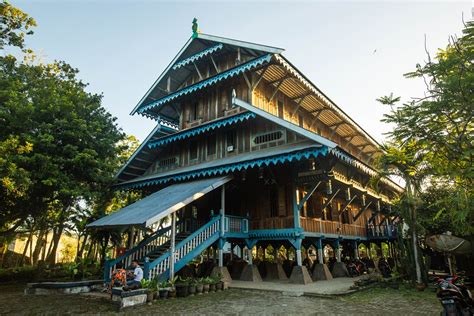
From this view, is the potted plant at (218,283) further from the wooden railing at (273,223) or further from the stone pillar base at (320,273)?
the stone pillar base at (320,273)

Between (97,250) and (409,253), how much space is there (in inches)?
1366

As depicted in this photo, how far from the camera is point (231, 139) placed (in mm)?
17734

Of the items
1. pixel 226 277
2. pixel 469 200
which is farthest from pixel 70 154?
pixel 469 200

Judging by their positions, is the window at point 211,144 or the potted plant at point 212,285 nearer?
the potted plant at point 212,285

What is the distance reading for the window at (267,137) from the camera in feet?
50.3

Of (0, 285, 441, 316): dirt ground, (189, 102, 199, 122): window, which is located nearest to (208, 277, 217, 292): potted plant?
(0, 285, 441, 316): dirt ground

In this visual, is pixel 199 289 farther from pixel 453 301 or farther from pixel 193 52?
pixel 193 52

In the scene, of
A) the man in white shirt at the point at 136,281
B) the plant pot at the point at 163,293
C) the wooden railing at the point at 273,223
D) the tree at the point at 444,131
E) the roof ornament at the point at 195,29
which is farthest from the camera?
the roof ornament at the point at 195,29

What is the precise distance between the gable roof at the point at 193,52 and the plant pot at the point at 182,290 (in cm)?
1164

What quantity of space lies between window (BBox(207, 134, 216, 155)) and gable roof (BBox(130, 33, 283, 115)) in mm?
4915

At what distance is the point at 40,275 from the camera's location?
1973cm

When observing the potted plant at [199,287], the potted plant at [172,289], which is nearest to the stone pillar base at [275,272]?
the potted plant at [199,287]

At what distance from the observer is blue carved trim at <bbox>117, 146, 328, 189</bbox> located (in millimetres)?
12461

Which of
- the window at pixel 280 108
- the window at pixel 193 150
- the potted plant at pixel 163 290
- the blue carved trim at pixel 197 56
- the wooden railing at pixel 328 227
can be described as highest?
the blue carved trim at pixel 197 56
